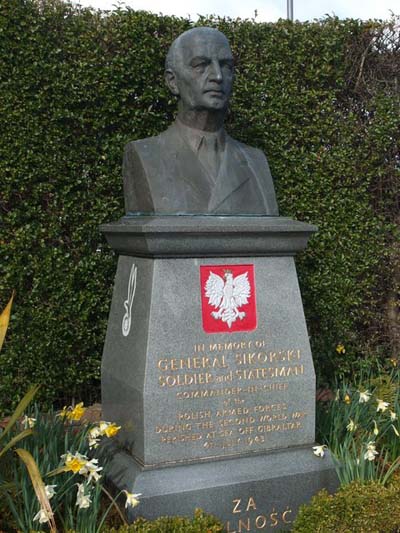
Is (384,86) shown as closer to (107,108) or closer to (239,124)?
(239,124)

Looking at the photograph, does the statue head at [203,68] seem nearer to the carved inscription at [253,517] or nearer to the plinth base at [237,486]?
the plinth base at [237,486]

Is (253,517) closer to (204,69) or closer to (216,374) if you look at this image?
(216,374)

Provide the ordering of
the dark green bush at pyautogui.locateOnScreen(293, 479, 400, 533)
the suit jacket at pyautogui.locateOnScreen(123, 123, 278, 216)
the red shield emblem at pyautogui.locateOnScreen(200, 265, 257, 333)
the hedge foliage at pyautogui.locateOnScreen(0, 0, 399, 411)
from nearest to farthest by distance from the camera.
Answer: the dark green bush at pyautogui.locateOnScreen(293, 479, 400, 533) → the red shield emblem at pyautogui.locateOnScreen(200, 265, 257, 333) → the suit jacket at pyautogui.locateOnScreen(123, 123, 278, 216) → the hedge foliage at pyautogui.locateOnScreen(0, 0, 399, 411)

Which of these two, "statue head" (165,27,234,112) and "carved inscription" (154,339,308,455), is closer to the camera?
"carved inscription" (154,339,308,455)

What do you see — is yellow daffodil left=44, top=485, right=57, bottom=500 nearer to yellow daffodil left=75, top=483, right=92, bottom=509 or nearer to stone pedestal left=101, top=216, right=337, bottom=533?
yellow daffodil left=75, top=483, right=92, bottom=509

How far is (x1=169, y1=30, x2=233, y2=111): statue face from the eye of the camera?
3.31 meters

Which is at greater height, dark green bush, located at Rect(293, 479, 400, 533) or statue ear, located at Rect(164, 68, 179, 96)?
statue ear, located at Rect(164, 68, 179, 96)

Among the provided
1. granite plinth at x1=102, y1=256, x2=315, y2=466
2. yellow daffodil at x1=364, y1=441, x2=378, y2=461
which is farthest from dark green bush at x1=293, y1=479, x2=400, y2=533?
granite plinth at x1=102, y1=256, x2=315, y2=466

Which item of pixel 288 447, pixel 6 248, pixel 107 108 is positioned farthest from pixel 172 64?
pixel 288 447

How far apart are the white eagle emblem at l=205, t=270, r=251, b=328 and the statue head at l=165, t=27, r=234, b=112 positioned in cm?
97

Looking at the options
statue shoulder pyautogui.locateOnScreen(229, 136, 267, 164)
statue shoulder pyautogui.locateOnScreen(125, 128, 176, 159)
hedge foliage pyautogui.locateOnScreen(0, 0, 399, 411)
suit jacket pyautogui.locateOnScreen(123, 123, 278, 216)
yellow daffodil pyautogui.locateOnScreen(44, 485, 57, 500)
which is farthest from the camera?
hedge foliage pyautogui.locateOnScreen(0, 0, 399, 411)

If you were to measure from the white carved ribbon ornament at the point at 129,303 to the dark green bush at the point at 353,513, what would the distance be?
4.31 feet

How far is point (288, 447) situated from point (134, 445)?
858 mm

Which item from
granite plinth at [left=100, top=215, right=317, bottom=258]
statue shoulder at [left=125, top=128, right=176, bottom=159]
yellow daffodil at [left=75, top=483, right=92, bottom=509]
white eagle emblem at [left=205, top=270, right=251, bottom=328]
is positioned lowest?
yellow daffodil at [left=75, top=483, right=92, bottom=509]
